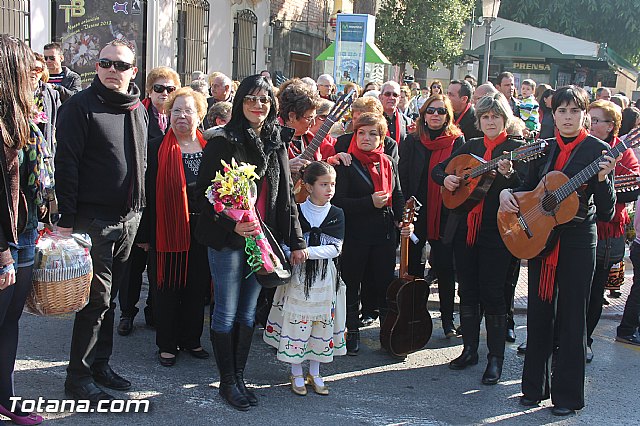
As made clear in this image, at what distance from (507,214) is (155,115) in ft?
9.40

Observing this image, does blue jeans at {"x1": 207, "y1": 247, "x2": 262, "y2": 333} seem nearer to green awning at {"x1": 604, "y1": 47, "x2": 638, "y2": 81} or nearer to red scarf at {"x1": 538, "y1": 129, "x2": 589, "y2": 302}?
red scarf at {"x1": 538, "y1": 129, "x2": 589, "y2": 302}

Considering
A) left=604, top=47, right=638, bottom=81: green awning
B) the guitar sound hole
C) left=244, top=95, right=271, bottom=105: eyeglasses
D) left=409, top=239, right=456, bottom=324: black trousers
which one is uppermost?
left=604, top=47, right=638, bottom=81: green awning

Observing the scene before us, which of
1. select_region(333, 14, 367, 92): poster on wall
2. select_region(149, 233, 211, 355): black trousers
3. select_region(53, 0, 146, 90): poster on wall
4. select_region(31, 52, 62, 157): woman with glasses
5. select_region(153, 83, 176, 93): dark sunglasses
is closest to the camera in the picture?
select_region(149, 233, 211, 355): black trousers

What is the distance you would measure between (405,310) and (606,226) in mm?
1869

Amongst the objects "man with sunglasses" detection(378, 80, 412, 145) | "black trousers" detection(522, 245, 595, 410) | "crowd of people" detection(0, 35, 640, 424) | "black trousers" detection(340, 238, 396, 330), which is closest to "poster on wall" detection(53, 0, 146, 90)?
"man with sunglasses" detection(378, 80, 412, 145)

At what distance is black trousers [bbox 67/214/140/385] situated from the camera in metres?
4.23

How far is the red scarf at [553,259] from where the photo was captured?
4.59 meters

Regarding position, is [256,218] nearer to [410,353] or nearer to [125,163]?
[125,163]

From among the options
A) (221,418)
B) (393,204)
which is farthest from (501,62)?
(221,418)

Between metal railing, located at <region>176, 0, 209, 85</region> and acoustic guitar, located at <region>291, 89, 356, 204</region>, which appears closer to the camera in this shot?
acoustic guitar, located at <region>291, 89, 356, 204</region>

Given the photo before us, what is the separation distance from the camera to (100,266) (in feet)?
14.0

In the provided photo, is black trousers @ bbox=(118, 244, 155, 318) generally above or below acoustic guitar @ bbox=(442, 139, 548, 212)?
below

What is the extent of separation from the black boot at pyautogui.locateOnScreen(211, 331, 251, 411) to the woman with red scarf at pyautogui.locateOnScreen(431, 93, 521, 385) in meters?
1.82

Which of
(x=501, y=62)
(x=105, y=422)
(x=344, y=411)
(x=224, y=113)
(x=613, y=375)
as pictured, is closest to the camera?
(x=105, y=422)
